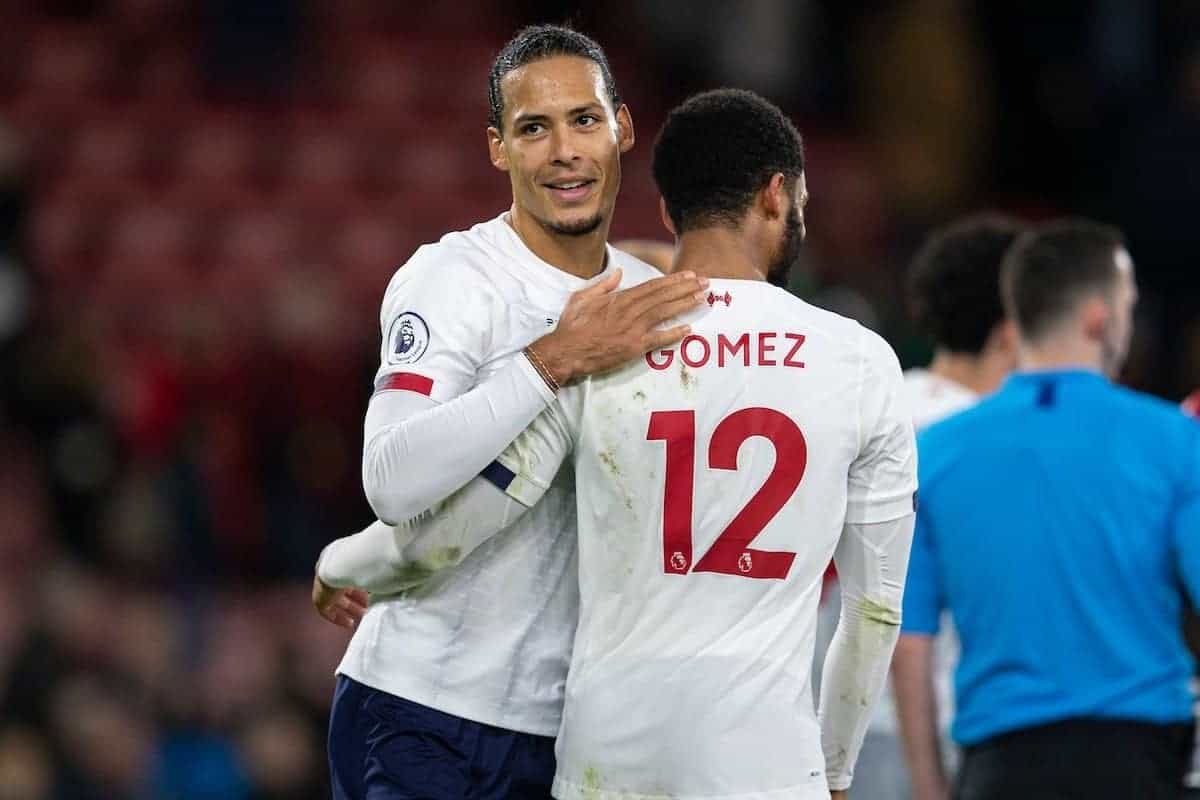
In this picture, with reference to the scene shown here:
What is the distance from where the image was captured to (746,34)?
38.1 ft

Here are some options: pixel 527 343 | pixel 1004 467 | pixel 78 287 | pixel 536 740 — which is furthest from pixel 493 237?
pixel 78 287

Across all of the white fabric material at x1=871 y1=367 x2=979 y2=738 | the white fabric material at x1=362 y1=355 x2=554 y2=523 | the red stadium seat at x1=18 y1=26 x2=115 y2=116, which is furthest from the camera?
the red stadium seat at x1=18 y1=26 x2=115 y2=116

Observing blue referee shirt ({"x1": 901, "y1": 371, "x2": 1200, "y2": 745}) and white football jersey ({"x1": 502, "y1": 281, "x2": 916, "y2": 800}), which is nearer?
white football jersey ({"x1": 502, "y1": 281, "x2": 916, "y2": 800})

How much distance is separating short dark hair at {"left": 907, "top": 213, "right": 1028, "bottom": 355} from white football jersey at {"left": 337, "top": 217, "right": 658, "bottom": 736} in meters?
2.14

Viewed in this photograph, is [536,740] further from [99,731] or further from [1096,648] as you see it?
[99,731]

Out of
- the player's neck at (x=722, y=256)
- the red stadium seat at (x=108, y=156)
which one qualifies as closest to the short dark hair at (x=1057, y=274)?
the player's neck at (x=722, y=256)

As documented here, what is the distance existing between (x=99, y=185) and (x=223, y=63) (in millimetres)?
1140

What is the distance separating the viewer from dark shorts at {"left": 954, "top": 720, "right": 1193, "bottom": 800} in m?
4.38

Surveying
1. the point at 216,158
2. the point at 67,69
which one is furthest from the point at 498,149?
the point at 67,69

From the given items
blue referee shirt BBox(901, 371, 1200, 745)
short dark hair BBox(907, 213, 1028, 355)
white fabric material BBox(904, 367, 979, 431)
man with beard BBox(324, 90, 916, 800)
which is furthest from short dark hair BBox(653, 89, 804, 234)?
Answer: short dark hair BBox(907, 213, 1028, 355)

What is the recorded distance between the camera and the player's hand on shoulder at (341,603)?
3633 millimetres

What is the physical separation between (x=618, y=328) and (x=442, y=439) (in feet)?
1.15

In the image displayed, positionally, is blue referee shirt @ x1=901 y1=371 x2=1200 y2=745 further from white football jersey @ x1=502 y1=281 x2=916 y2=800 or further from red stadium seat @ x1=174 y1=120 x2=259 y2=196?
red stadium seat @ x1=174 y1=120 x2=259 y2=196

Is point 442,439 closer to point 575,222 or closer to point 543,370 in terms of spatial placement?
point 543,370
